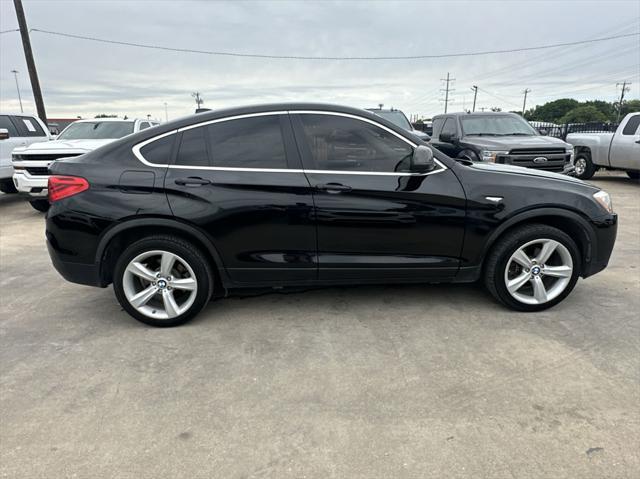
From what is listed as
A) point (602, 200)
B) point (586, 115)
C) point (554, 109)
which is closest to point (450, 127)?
point (602, 200)

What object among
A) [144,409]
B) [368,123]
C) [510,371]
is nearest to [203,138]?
[368,123]

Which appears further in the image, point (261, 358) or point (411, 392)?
point (261, 358)

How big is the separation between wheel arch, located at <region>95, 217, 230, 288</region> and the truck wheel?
1217 centimetres

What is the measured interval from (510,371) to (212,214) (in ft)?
7.79

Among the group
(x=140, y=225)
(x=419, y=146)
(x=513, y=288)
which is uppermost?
(x=419, y=146)

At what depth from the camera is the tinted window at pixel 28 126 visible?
10.1 m

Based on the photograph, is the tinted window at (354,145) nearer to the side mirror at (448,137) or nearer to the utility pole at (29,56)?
the side mirror at (448,137)

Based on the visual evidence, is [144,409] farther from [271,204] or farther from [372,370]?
[271,204]

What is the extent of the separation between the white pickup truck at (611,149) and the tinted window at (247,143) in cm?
1070

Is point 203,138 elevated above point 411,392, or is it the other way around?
point 203,138

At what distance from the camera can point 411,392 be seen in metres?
2.75

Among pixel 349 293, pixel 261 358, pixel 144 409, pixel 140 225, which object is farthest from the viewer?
pixel 349 293

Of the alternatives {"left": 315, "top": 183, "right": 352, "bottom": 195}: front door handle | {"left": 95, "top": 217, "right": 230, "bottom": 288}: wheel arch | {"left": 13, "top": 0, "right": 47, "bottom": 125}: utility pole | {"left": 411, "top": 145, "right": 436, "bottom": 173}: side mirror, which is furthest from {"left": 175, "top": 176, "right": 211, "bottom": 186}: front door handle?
{"left": 13, "top": 0, "right": 47, "bottom": 125}: utility pole

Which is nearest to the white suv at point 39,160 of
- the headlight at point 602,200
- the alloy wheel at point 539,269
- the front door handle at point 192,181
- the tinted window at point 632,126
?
the front door handle at point 192,181
